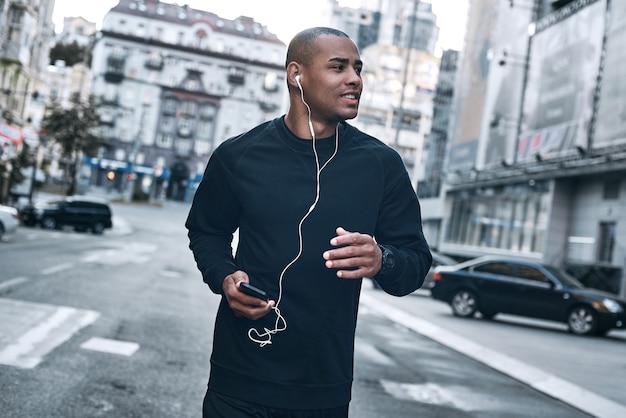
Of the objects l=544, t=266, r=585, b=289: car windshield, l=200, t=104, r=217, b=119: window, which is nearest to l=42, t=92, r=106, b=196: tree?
l=544, t=266, r=585, b=289: car windshield

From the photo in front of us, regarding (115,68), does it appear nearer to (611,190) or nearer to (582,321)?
(611,190)

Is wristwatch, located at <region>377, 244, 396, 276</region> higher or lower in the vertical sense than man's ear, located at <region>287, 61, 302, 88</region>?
lower

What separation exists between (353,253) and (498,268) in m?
17.7

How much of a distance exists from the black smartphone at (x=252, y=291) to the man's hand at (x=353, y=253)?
208 mm

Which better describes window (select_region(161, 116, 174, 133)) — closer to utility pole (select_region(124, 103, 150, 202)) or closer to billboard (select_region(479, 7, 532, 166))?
utility pole (select_region(124, 103, 150, 202))

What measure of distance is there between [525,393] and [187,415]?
4.45 meters

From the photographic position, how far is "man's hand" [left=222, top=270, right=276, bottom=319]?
255 cm

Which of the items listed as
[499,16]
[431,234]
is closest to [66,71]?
[431,234]

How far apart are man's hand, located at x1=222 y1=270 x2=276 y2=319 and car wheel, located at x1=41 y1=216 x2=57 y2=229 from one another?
3693 centimetres

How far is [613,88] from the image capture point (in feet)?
94.9

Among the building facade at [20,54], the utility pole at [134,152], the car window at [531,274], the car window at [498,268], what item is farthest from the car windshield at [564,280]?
the utility pole at [134,152]

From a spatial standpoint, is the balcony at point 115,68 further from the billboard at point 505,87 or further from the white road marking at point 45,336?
the white road marking at point 45,336

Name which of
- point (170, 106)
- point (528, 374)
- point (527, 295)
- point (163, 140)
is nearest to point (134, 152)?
point (163, 140)

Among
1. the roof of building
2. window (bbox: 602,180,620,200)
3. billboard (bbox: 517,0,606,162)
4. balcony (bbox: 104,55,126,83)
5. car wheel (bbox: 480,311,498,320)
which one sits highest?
the roof of building
